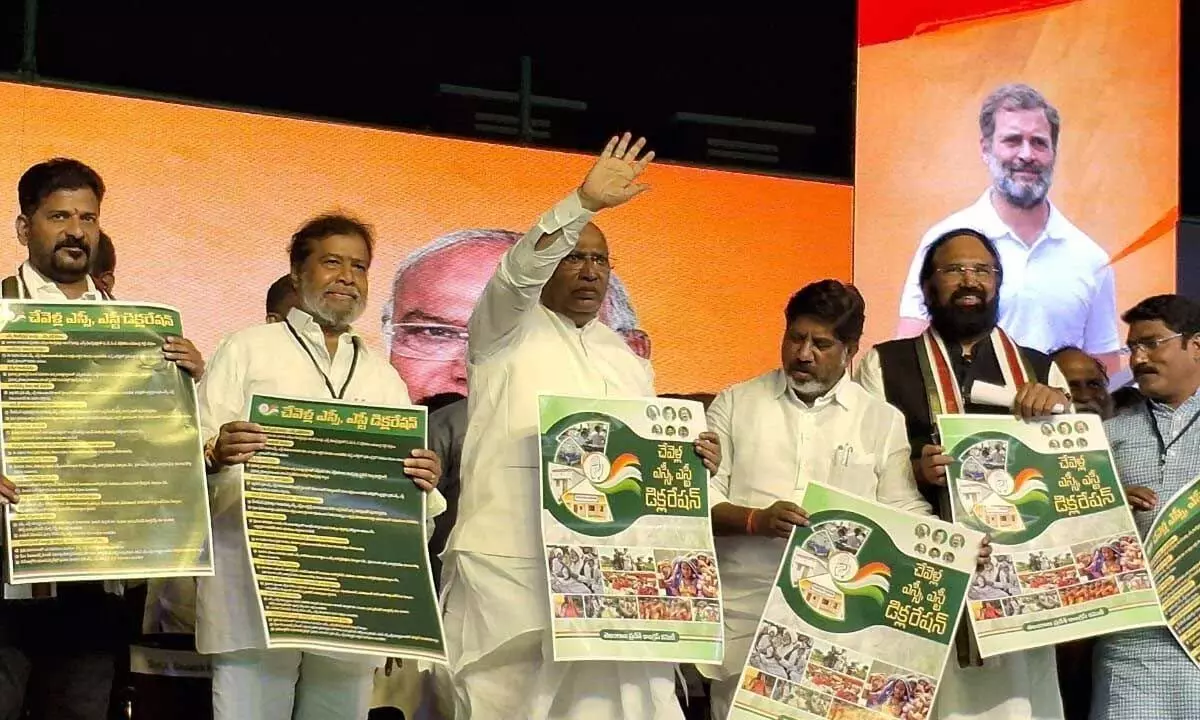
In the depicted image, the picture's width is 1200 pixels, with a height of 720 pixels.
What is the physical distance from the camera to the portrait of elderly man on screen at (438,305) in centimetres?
615

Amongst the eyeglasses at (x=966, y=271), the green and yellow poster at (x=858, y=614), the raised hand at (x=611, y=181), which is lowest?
the green and yellow poster at (x=858, y=614)

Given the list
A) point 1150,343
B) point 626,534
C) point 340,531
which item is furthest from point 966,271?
point 340,531

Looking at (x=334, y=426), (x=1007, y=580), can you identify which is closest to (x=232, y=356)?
(x=334, y=426)

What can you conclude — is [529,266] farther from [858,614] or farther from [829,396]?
[858,614]

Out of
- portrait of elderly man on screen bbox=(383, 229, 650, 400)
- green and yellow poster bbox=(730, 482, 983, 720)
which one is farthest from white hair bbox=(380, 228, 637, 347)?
green and yellow poster bbox=(730, 482, 983, 720)

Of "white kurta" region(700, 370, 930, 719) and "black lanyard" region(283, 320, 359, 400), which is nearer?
"black lanyard" region(283, 320, 359, 400)

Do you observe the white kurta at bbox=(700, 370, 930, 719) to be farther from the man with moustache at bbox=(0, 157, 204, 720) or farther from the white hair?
the man with moustache at bbox=(0, 157, 204, 720)

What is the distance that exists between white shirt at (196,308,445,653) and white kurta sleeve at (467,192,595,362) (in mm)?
366

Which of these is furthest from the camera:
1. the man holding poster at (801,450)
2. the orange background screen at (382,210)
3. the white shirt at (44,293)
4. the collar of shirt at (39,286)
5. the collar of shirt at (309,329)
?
the orange background screen at (382,210)

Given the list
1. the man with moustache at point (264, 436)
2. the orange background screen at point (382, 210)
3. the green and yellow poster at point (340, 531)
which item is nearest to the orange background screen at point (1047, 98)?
the orange background screen at point (382, 210)

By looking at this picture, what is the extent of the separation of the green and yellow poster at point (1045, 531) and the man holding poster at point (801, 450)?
0.77 ft

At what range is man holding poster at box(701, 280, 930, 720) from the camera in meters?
4.74

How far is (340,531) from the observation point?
4195mm

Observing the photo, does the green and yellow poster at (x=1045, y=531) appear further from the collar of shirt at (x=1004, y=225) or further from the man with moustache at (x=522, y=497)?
the collar of shirt at (x=1004, y=225)
